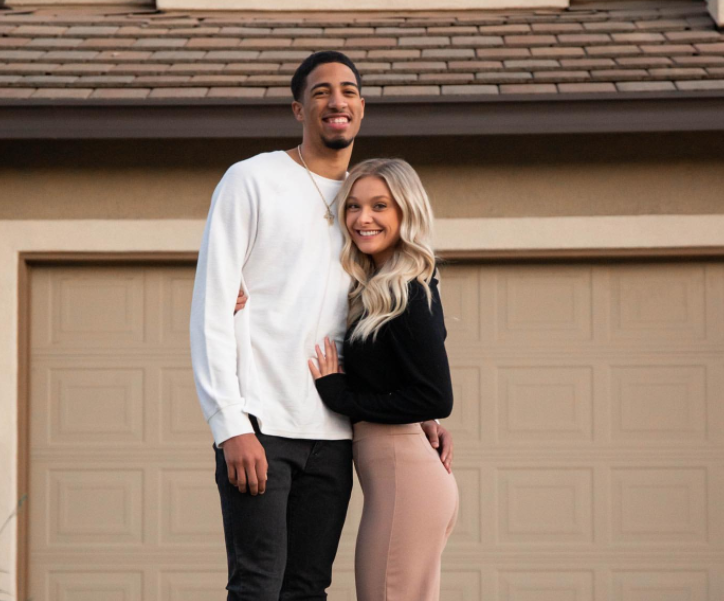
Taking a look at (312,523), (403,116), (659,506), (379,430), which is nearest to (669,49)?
(403,116)

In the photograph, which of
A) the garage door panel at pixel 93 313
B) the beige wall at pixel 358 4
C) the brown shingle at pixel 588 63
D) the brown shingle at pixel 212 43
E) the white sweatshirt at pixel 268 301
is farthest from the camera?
the beige wall at pixel 358 4

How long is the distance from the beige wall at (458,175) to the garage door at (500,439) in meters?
0.39

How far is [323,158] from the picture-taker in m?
3.07

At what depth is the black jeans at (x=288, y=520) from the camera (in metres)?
2.72

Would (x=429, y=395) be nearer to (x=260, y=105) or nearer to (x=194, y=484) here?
(x=260, y=105)

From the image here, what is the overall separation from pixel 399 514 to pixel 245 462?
0.50 metres

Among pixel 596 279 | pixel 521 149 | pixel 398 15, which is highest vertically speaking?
pixel 398 15

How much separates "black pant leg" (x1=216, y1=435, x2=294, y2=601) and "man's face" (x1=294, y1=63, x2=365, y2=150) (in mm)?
943

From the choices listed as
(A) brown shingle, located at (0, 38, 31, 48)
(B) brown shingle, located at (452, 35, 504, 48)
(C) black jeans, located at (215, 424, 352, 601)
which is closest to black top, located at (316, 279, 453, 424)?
(C) black jeans, located at (215, 424, 352, 601)

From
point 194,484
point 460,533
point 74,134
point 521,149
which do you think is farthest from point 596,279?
point 74,134

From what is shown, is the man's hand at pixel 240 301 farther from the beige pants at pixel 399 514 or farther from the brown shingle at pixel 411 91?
the brown shingle at pixel 411 91

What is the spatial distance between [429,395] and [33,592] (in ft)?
13.3

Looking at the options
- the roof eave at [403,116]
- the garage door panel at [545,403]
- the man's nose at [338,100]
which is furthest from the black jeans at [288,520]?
the garage door panel at [545,403]

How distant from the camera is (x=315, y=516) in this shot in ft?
9.45
